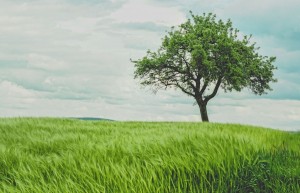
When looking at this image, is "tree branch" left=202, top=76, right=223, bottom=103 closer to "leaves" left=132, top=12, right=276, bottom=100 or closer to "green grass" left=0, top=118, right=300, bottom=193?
"leaves" left=132, top=12, right=276, bottom=100

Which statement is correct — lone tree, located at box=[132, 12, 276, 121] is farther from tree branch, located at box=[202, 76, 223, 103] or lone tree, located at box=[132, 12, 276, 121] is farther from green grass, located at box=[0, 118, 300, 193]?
green grass, located at box=[0, 118, 300, 193]

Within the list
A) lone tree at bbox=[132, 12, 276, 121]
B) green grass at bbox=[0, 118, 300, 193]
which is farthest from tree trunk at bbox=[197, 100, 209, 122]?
green grass at bbox=[0, 118, 300, 193]

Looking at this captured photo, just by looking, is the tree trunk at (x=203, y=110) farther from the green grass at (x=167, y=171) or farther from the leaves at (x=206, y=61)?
the green grass at (x=167, y=171)

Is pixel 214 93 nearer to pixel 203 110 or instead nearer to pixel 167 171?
pixel 203 110

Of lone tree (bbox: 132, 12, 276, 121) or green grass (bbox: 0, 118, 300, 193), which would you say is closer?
green grass (bbox: 0, 118, 300, 193)

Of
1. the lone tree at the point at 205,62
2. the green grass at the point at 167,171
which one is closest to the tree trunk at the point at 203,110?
the lone tree at the point at 205,62

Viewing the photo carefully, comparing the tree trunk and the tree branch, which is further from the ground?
the tree branch

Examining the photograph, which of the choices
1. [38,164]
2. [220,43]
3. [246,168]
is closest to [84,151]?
[38,164]

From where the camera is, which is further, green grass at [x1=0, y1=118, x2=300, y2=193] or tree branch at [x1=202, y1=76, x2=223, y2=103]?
tree branch at [x1=202, y1=76, x2=223, y2=103]

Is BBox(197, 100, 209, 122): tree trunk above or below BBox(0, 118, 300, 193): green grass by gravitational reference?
above

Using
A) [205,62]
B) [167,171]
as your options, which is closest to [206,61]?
[205,62]

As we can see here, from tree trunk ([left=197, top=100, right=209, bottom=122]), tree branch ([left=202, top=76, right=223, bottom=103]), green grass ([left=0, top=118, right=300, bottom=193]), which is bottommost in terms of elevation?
green grass ([left=0, top=118, right=300, bottom=193])

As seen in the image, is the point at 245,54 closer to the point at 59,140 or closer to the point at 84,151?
the point at 59,140

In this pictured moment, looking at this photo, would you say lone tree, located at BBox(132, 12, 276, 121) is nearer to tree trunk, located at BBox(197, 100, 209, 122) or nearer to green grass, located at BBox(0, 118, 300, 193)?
tree trunk, located at BBox(197, 100, 209, 122)
